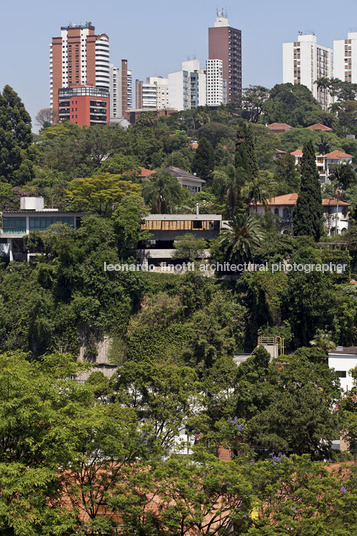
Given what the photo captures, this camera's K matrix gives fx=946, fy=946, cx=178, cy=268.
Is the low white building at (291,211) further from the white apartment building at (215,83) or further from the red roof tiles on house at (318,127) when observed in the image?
the white apartment building at (215,83)

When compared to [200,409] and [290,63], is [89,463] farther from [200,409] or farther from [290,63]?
→ [290,63]

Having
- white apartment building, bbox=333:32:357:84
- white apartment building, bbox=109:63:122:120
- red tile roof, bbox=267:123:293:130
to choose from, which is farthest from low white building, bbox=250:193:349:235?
white apartment building, bbox=109:63:122:120

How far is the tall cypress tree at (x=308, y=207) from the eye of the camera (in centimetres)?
5931

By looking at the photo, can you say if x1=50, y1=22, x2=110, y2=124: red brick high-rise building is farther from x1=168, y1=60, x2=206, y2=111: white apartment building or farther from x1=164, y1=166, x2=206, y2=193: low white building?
x1=164, y1=166, x2=206, y2=193: low white building

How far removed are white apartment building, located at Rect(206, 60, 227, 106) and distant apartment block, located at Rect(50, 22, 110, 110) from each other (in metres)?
28.2

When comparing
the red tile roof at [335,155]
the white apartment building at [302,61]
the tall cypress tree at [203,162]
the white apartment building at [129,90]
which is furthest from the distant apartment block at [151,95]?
the tall cypress tree at [203,162]

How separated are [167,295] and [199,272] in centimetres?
231

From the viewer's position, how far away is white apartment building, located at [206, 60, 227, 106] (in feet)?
620

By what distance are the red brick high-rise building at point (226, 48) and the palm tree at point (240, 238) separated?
464 ft

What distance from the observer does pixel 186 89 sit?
186875 mm

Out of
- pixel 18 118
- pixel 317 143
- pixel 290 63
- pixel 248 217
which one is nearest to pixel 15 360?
pixel 248 217

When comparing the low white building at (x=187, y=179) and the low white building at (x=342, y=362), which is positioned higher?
the low white building at (x=187, y=179)

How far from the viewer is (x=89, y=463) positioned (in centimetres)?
3111

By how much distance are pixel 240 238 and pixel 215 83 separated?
459ft
